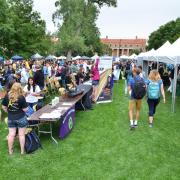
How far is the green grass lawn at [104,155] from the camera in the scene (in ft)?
20.9

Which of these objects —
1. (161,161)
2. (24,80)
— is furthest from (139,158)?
(24,80)

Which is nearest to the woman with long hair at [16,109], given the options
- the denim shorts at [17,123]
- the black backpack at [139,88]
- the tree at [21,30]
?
the denim shorts at [17,123]

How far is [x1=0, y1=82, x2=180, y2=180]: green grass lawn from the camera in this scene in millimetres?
6355

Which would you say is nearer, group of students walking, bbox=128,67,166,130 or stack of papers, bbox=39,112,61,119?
stack of papers, bbox=39,112,61,119

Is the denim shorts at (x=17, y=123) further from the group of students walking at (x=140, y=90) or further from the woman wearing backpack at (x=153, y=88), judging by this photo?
the woman wearing backpack at (x=153, y=88)

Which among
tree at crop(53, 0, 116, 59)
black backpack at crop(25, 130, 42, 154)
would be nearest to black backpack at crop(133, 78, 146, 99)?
black backpack at crop(25, 130, 42, 154)

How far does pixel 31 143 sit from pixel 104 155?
1.58m

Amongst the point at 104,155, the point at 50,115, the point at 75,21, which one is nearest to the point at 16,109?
the point at 50,115

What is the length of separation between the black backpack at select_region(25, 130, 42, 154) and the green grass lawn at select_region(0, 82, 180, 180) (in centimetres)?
16

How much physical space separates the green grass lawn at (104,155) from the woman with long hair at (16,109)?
0.51 meters

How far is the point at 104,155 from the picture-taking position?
734cm

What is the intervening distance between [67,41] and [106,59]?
85.3 feet

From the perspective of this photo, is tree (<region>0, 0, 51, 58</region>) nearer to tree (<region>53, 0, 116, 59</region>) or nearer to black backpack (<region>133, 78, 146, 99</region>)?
tree (<region>53, 0, 116, 59</region>)

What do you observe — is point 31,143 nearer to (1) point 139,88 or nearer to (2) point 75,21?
(1) point 139,88
